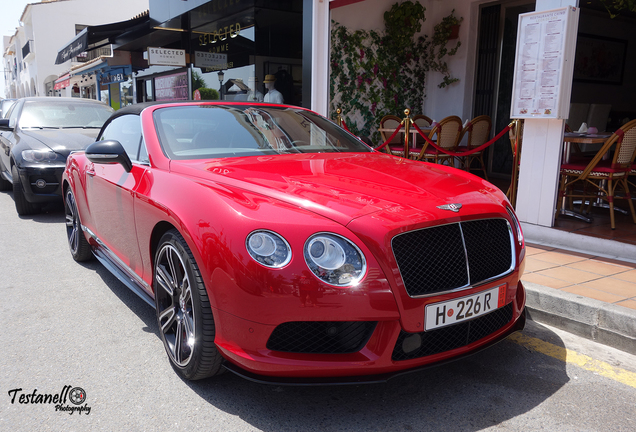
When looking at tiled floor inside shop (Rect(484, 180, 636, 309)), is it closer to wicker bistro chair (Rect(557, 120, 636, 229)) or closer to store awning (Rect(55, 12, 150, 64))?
wicker bistro chair (Rect(557, 120, 636, 229))

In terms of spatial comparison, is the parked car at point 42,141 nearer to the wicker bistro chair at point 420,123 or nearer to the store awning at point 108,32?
the wicker bistro chair at point 420,123

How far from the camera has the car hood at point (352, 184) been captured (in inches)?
83.4

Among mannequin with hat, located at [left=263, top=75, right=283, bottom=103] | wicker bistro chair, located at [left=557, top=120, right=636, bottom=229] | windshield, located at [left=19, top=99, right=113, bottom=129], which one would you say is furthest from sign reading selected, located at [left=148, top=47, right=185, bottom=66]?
wicker bistro chair, located at [left=557, top=120, right=636, bottom=229]

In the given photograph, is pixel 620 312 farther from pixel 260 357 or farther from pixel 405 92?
pixel 405 92

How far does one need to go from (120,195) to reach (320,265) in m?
1.76

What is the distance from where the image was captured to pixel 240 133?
3219mm

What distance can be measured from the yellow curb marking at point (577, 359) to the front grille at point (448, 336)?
598 mm

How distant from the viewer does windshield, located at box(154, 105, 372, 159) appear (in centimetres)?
304

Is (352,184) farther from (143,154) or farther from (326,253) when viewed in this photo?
(143,154)

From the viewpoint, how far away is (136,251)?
2.98m

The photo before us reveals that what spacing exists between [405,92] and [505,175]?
2462mm

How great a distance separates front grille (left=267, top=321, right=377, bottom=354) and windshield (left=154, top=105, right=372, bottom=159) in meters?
1.35

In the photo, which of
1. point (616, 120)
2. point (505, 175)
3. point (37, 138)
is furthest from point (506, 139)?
point (37, 138)

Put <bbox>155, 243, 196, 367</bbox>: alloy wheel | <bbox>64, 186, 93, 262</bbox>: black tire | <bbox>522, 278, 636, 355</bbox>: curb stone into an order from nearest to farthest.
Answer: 1. <bbox>155, 243, 196, 367</bbox>: alloy wheel
2. <bbox>522, 278, 636, 355</bbox>: curb stone
3. <bbox>64, 186, 93, 262</bbox>: black tire
